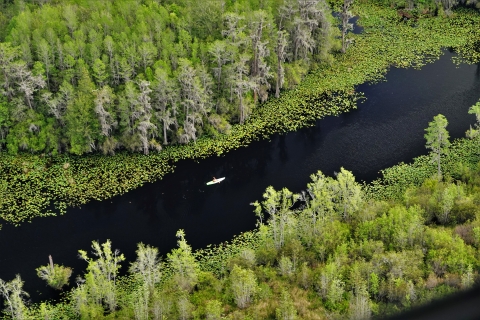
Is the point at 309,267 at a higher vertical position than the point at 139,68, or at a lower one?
lower

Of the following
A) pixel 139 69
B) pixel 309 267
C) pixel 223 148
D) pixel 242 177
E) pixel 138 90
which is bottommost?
pixel 242 177

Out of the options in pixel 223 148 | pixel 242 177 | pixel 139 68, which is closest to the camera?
pixel 242 177

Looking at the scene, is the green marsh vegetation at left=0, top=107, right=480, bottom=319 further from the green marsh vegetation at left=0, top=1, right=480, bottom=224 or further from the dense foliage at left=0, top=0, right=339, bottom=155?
the dense foliage at left=0, top=0, right=339, bottom=155

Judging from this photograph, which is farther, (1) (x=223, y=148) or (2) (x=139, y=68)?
(2) (x=139, y=68)

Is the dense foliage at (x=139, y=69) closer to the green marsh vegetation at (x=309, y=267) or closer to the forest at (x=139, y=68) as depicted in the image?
the forest at (x=139, y=68)

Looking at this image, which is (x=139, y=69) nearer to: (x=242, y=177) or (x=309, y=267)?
(x=242, y=177)

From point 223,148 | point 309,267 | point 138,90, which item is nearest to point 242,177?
point 223,148

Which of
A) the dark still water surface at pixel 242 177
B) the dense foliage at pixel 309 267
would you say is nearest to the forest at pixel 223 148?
the dense foliage at pixel 309 267
